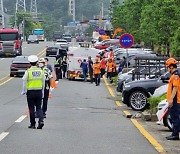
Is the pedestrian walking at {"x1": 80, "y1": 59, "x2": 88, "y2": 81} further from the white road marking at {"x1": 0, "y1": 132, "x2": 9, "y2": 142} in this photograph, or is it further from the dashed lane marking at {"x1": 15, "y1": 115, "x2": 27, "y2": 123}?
the white road marking at {"x1": 0, "y1": 132, "x2": 9, "y2": 142}

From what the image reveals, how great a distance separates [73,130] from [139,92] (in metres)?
6.99

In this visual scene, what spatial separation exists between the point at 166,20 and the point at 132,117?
22.9 metres

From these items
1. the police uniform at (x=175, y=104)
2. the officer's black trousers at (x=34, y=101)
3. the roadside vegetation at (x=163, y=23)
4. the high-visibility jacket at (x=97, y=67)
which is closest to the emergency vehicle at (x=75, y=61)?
the high-visibility jacket at (x=97, y=67)

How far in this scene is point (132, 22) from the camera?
6575 centimetres

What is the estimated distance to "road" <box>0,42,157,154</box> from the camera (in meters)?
12.7

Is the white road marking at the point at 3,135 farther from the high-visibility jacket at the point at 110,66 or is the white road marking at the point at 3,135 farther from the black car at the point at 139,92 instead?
the high-visibility jacket at the point at 110,66

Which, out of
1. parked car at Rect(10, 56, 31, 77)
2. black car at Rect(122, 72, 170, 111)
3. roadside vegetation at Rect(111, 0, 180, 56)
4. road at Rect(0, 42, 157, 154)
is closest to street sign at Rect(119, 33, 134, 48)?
roadside vegetation at Rect(111, 0, 180, 56)

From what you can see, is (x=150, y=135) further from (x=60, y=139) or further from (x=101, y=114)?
(x=101, y=114)

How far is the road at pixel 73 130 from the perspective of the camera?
12.7 m

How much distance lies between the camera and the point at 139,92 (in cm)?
2255

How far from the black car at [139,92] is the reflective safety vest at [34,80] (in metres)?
7.30

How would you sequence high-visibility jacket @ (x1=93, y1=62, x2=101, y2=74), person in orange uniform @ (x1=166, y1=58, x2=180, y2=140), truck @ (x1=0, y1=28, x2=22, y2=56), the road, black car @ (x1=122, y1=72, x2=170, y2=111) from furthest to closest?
truck @ (x1=0, y1=28, x2=22, y2=56) → high-visibility jacket @ (x1=93, y1=62, x2=101, y2=74) → black car @ (x1=122, y1=72, x2=170, y2=111) → person in orange uniform @ (x1=166, y1=58, x2=180, y2=140) → the road

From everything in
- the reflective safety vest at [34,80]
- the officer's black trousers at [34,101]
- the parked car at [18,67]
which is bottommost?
the parked car at [18,67]

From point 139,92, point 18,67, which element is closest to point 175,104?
point 139,92
